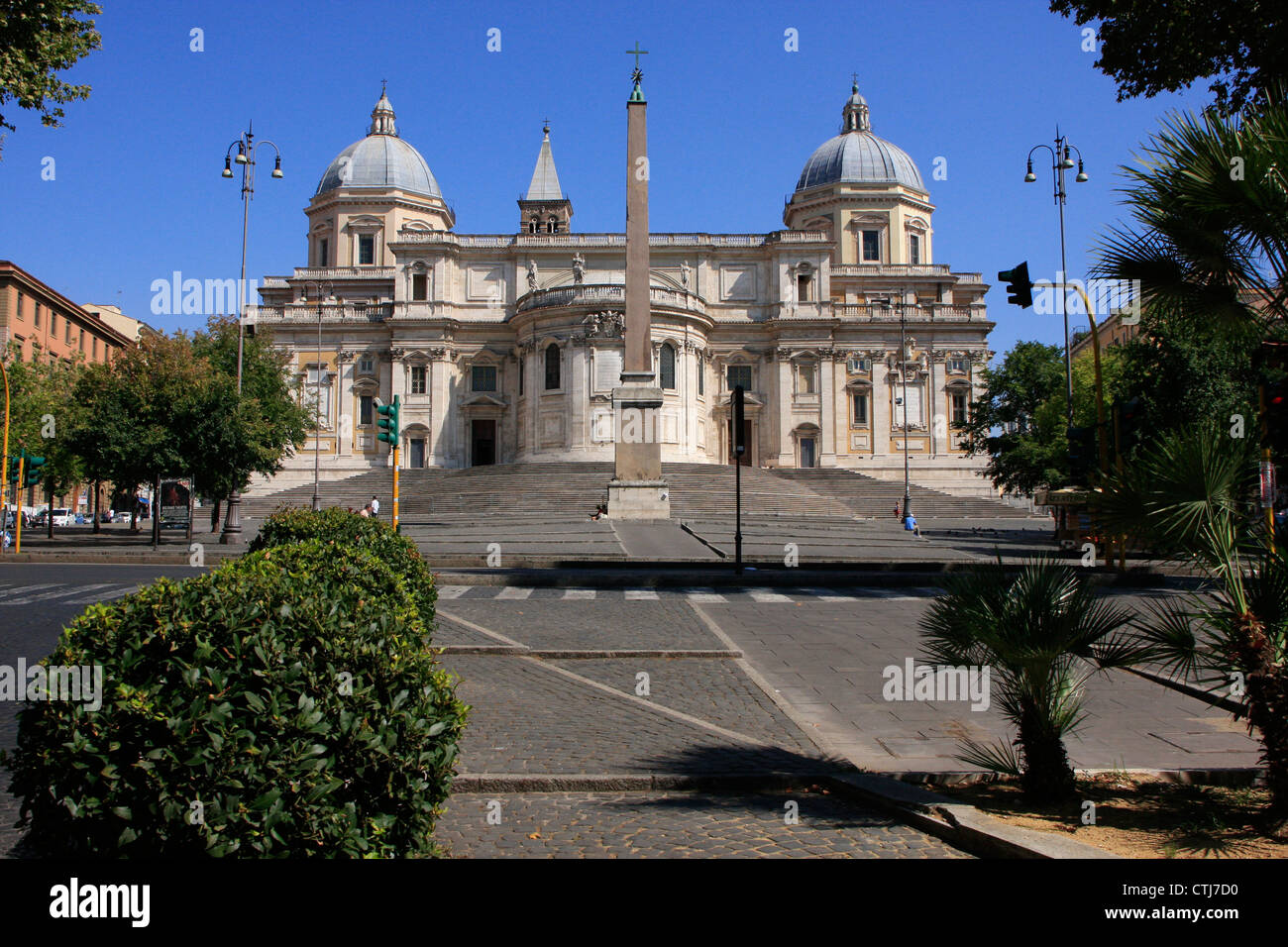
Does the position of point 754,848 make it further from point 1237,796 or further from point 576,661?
point 576,661

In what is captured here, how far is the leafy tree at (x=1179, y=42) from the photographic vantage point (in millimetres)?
15102

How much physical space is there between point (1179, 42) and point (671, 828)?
16.7 m

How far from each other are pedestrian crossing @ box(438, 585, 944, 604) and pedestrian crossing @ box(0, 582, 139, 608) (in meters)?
5.36

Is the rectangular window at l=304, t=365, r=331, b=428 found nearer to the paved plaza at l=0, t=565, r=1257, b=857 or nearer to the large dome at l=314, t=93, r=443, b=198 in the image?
the large dome at l=314, t=93, r=443, b=198

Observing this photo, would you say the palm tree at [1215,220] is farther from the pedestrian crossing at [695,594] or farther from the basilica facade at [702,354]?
the basilica facade at [702,354]

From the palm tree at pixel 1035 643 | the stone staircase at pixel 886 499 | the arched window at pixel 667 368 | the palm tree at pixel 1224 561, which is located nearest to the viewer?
the palm tree at pixel 1224 561

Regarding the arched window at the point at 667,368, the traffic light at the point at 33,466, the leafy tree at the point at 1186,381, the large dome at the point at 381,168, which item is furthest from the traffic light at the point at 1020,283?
the large dome at the point at 381,168

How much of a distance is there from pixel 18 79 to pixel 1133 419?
1904cm

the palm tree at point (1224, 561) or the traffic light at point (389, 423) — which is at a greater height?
the traffic light at point (389, 423)

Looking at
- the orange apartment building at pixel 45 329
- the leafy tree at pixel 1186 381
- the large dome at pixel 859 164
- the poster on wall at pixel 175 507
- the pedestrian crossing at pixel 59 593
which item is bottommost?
the pedestrian crossing at pixel 59 593

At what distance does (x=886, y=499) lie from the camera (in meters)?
49.7

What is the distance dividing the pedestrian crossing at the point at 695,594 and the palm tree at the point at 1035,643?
10632mm

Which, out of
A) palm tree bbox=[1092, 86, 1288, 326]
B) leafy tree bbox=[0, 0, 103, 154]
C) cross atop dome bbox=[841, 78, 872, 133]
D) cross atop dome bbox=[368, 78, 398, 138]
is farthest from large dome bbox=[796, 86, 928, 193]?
palm tree bbox=[1092, 86, 1288, 326]

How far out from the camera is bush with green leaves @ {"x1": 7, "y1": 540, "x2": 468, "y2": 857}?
307 cm
